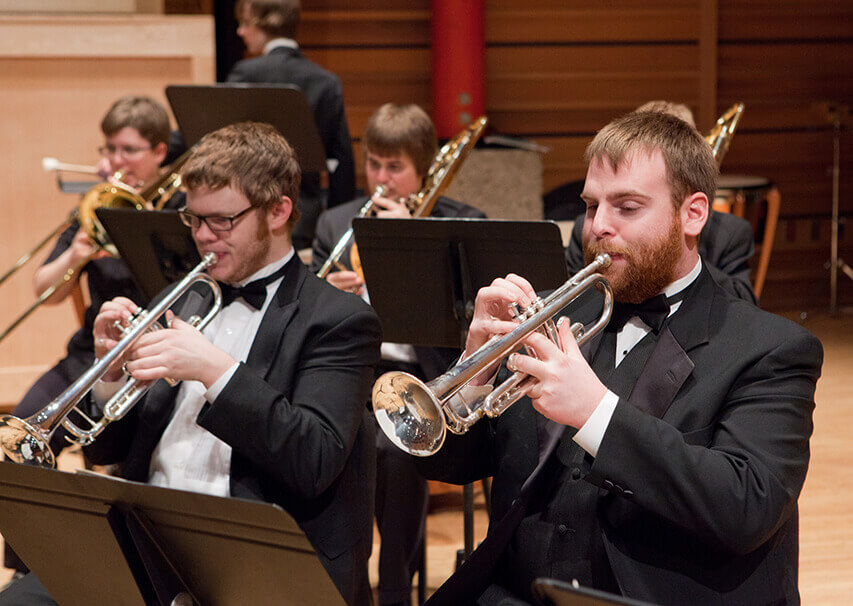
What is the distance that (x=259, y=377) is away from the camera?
235 cm

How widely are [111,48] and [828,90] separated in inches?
212

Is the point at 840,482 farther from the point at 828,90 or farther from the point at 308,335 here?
the point at 828,90

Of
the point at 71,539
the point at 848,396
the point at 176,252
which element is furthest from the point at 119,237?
the point at 848,396

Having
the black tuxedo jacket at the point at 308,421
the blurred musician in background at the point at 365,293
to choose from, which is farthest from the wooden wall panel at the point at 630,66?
the black tuxedo jacket at the point at 308,421

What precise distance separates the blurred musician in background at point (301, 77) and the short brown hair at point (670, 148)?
302 cm

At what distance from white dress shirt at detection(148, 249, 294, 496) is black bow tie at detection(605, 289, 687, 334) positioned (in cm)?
93

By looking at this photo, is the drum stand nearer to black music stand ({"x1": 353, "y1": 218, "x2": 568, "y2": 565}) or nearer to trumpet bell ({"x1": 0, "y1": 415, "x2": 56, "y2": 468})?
black music stand ({"x1": 353, "y1": 218, "x2": 568, "y2": 565})

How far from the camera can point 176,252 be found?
10.9 feet

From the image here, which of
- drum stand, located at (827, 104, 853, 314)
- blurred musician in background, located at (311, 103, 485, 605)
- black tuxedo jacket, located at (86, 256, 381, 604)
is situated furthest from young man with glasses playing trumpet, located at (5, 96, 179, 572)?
drum stand, located at (827, 104, 853, 314)

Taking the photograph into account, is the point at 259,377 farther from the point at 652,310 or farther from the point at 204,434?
the point at 652,310

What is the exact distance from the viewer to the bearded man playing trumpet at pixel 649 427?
1.79 m

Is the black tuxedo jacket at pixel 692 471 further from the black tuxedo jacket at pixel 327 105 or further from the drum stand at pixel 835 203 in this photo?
the drum stand at pixel 835 203

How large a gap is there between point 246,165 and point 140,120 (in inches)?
80.0

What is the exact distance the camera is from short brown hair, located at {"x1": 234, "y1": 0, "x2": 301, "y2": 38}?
516cm
